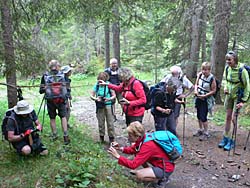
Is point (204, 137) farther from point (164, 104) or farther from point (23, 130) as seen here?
point (23, 130)

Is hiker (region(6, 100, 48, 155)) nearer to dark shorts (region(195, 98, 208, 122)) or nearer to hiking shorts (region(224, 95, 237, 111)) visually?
dark shorts (region(195, 98, 208, 122))

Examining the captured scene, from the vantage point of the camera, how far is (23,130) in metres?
4.72

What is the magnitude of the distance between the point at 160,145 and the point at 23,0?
13.9 feet

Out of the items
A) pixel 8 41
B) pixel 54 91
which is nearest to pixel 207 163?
pixel 54 91

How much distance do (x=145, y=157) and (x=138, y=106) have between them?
5.18ft

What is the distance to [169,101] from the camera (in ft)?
19.1

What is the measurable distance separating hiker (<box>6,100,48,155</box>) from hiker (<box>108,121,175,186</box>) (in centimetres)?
142

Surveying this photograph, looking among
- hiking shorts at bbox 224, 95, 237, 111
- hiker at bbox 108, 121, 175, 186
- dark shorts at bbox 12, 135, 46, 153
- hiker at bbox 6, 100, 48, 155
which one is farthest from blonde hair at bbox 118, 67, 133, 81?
hiking shorts at bbox 224, 95, 237, 111

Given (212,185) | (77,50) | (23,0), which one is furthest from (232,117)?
(77,50)

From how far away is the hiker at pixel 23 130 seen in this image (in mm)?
4543

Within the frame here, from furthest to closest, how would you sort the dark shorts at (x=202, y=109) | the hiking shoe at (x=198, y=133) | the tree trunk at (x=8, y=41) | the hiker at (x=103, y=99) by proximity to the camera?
the hiking shoe at (x=198, y=133) < the dark shorts at (x=202, y=109) < the hiker at (x=103, y=99) < the tree trunk at (x=8, y=41)

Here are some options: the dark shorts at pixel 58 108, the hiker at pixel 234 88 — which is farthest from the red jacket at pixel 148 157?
the hiker at pixel 234 88

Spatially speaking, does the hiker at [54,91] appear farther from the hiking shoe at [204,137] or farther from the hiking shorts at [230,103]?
the hiking shorts at [230,103]

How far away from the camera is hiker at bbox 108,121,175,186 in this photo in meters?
4.15
